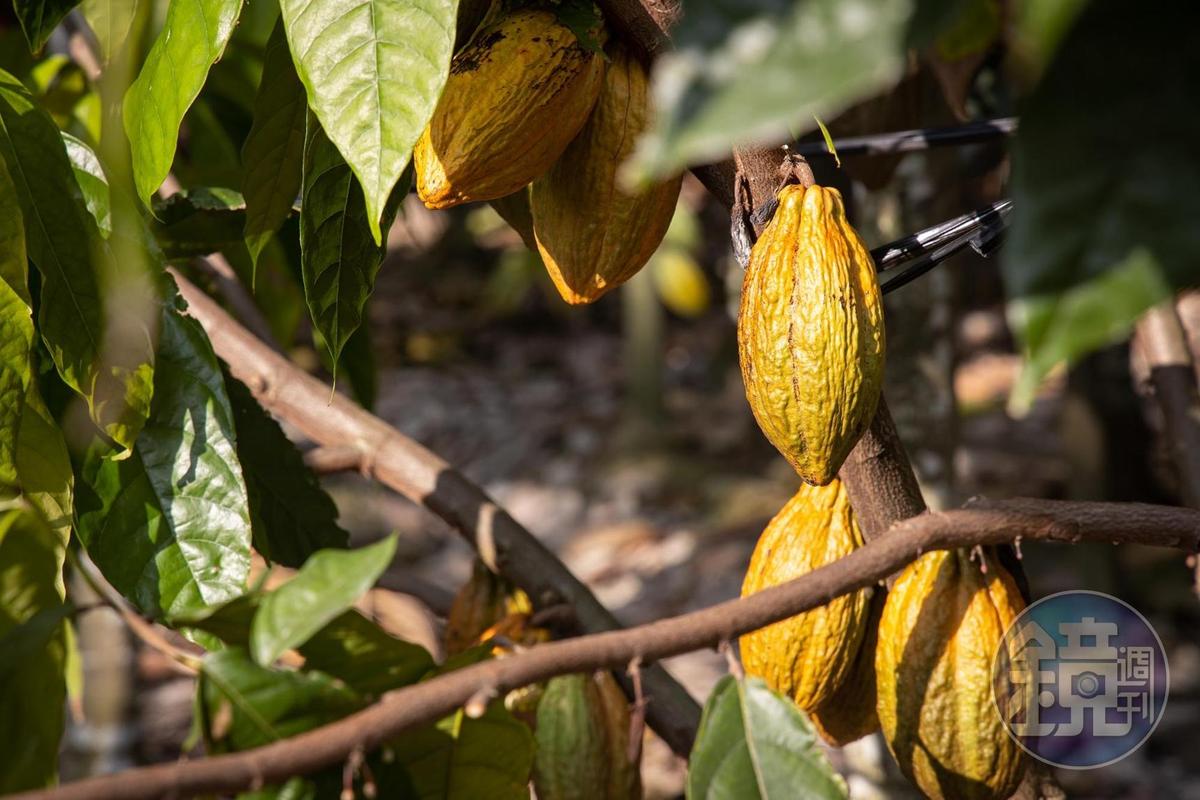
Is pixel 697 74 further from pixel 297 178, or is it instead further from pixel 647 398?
pixel 647 398

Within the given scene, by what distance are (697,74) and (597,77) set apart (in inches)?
14.3

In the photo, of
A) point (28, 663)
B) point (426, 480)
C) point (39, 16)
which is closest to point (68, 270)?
point (39, 16)

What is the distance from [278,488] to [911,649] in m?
0.53

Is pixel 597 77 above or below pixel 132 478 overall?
above

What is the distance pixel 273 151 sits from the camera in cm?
80

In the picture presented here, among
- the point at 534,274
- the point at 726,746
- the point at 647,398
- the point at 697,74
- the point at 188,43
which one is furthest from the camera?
the point at 534,274

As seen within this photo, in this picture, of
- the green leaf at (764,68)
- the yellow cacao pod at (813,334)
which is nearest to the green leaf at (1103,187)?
the green leaf at (764,68)

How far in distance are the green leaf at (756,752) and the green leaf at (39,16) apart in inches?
23.1

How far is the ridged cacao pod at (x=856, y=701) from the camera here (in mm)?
753

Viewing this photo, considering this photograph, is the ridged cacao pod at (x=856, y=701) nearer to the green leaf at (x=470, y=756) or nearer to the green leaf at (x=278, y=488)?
the green leaf at (x=470, y=756)

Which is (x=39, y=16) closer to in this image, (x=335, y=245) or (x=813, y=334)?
(x=335, y=245)

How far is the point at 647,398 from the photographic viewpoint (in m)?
4.02

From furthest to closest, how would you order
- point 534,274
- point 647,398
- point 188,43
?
point 534,274
point 647,398
point 188,43

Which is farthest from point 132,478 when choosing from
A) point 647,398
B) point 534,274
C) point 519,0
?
point 534,274
